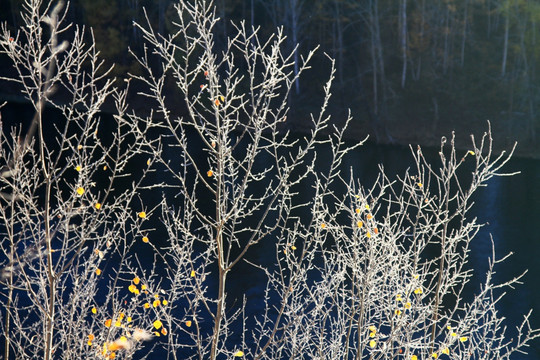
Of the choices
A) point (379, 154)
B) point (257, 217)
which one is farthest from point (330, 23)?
point (257, 217)

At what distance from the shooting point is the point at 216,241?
5.70 m

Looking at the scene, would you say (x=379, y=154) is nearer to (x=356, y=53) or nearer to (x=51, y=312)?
(x=356, y=53)

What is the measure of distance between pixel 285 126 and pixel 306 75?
3.67 meters

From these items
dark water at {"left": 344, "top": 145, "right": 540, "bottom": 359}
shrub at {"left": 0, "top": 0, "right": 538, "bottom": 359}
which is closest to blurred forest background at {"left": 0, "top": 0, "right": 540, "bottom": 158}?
shrub at {"left": 0, "top": 0, "right": 538, "bottom": 359}

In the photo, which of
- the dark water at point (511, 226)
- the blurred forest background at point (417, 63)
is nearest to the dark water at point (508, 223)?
the dark water at point (511, 226)

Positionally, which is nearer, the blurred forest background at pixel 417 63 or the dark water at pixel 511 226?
the dark water at pixel 511 226

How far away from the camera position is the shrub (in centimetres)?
373

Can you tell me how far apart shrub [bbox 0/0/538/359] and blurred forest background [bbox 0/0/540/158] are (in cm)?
229

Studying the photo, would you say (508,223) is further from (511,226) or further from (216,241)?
(216,241)

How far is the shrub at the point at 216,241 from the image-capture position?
3729 mm

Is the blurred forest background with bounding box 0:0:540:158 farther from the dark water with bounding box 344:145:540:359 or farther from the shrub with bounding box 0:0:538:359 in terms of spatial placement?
the dark water with bounding box 344:145:540:359

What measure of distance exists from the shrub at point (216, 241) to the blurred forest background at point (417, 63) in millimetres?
2294

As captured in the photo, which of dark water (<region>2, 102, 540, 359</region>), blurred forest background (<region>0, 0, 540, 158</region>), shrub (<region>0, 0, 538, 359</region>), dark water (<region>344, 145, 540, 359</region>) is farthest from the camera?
blurred forest background (<region>0, 0, 540, 158</region>)

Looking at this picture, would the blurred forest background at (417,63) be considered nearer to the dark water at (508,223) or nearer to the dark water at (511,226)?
the dark water at (508,223)
